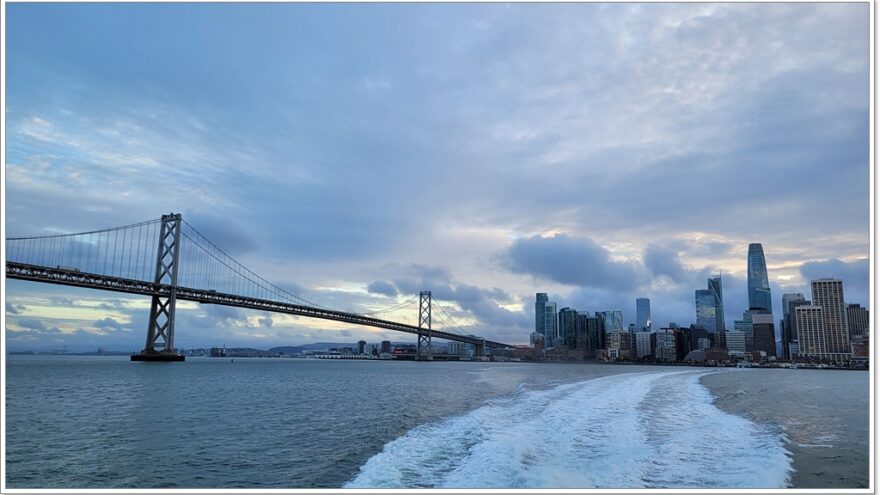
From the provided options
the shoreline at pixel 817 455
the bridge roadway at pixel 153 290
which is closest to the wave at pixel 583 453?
the shoreline at pixel 817 455

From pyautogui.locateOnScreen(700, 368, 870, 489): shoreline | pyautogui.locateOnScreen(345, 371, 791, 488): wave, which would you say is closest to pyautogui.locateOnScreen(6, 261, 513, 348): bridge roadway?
pyautogui.locateOnScreen(345, 371, 791, 488): wave

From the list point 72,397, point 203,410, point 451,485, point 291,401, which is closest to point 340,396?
point 291,401

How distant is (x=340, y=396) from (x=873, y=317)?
23.5 meters

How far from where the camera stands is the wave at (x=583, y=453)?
9.36 m

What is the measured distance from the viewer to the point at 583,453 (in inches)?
436

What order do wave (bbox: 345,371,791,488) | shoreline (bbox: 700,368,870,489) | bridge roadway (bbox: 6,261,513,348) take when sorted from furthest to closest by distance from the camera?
bridge roadway (bbox: 6,261,513,348)
shoreline (bbox: 700,368,870,489)
wave (bbox: 345,371,791,488)

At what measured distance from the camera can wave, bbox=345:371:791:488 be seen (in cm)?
936

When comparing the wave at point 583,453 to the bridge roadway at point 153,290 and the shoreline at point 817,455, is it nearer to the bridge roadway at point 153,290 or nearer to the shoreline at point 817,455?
the shoreline at point 817,455

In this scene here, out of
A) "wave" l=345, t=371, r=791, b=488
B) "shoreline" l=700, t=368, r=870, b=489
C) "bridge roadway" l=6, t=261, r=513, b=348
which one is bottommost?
"shoreline" l=700, t=368, r=870, b=489

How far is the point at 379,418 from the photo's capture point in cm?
1797

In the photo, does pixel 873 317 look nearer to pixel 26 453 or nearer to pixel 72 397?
pixel 26 453

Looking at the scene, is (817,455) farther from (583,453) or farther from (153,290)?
(153,290)

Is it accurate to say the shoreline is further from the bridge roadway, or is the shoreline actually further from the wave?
the bridge roadway

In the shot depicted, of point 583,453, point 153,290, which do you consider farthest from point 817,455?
point 153,290
